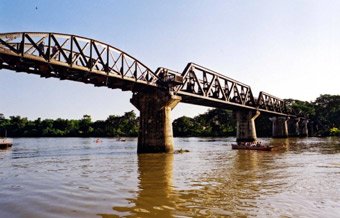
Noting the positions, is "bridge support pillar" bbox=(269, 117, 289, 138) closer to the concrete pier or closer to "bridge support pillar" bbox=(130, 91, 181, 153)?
the concrete pier

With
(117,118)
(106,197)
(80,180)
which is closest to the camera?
(106,197)

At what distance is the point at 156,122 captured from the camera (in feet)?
138

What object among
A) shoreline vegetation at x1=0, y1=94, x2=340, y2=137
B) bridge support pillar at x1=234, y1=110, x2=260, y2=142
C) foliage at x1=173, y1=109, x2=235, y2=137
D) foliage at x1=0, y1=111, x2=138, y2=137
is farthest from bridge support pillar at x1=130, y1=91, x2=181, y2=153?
foliage at x1=0, y1=111, x2=138, y2=137

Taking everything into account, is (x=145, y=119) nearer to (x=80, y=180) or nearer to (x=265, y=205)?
(x=80, y=180)

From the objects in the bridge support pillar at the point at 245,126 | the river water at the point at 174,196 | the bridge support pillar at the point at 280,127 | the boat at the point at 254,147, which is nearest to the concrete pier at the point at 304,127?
the bridge support pillar at the point at 280,127

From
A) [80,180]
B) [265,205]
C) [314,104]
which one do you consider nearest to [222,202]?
[265,205]

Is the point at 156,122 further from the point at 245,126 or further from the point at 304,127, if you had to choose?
the point at 304,127

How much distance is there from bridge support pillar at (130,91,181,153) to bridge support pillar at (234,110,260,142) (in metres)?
35.6

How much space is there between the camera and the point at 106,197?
13.5 meters

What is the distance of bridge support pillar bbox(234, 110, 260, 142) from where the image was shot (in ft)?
243

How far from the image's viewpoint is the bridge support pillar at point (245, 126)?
74125 mm

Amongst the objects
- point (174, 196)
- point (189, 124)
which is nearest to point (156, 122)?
point (174, 196)

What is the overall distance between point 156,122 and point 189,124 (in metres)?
117

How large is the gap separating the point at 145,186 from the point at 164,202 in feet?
13.9
